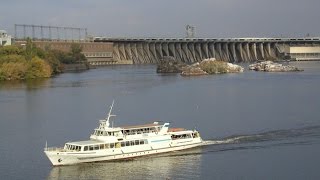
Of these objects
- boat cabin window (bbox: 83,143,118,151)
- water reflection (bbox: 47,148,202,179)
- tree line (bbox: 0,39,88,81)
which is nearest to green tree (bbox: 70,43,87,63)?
tree line (bbox: 0,39,88,81)

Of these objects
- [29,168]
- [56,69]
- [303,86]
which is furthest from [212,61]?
[29,168]

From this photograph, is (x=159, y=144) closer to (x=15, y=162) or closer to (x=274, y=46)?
(x=15, y=162)

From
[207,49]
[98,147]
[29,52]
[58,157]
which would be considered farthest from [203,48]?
[58,157]

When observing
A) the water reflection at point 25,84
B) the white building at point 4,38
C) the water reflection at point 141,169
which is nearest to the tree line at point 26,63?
the water reflection at point 25,84

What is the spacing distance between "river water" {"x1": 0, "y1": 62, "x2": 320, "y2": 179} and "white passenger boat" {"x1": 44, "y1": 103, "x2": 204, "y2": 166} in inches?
13.0

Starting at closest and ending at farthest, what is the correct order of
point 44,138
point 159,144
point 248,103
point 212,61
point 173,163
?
point 173,163 < point 159,144 < point 44,138 < point 248,103 < point 212,61

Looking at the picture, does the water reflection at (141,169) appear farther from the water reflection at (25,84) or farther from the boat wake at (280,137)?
the water reflection at (25,84)

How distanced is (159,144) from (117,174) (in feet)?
10.1

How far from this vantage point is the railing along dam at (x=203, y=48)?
102 meters

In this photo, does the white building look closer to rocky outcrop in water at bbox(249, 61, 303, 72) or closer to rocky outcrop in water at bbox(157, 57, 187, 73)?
rocky outcrop in water at bbox(157, 57, 187, 73)

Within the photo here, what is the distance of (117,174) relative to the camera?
19172mm

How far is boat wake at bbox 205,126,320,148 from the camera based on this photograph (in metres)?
23.5

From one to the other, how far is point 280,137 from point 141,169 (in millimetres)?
7117

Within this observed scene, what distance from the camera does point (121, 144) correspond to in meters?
21.2
